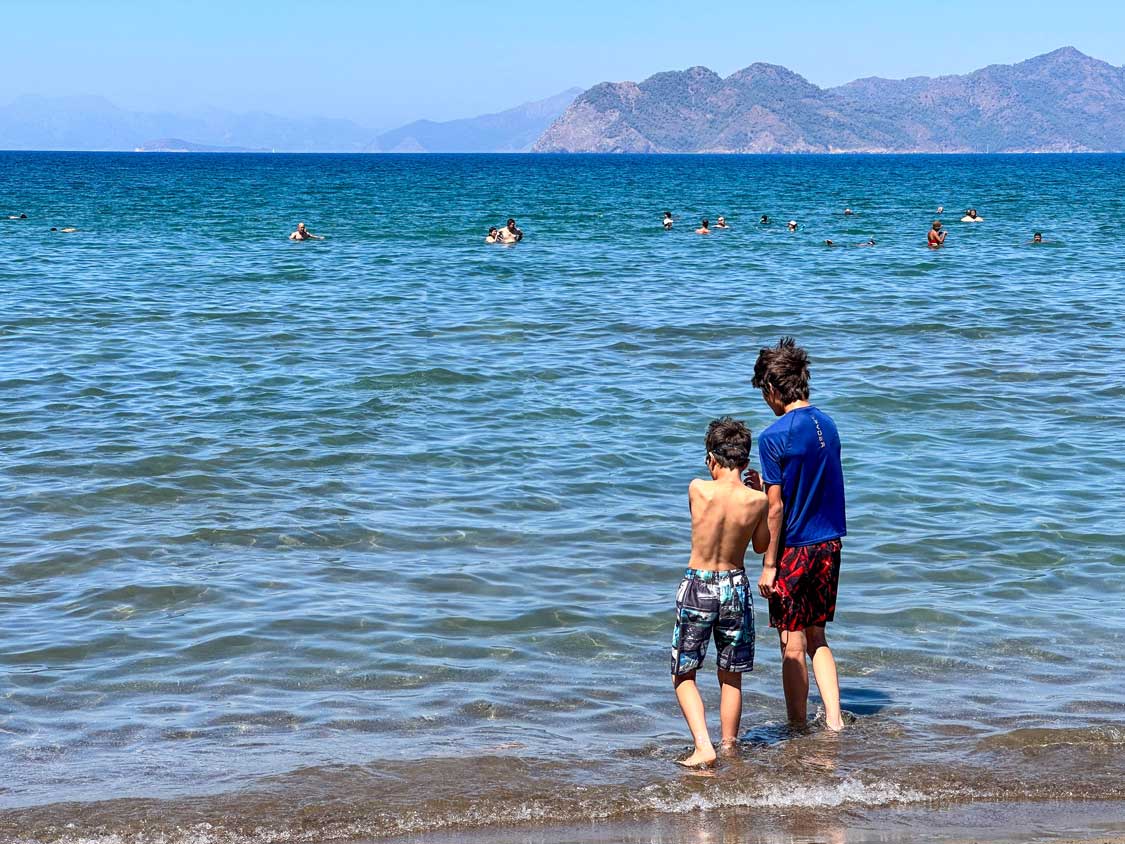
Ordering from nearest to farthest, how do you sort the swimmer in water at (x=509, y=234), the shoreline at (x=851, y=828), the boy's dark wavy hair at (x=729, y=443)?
the shoreline at (x=851, y=828) < the boy's dark wavy hair at (x=729, y=443) < the swimmer in water at (x=509, y=234)

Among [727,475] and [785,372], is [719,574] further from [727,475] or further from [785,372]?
[785,372]

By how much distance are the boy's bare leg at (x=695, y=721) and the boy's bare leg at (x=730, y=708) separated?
16 centimetres

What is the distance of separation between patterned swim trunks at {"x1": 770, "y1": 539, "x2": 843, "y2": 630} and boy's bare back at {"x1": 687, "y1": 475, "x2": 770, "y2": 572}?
1.15 ft

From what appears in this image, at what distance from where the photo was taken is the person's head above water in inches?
245

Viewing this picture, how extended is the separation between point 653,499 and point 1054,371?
828cm

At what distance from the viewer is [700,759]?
619cm

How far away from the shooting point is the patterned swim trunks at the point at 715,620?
20.1 feet

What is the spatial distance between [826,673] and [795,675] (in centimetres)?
16

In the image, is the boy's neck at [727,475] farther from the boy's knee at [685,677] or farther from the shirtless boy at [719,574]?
the boy's knee at [685,677]

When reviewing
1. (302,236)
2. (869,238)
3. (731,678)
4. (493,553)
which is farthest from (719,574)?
(869,238)

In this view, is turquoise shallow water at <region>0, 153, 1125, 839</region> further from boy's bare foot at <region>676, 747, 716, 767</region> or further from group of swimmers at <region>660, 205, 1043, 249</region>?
group of swimmers at <region>660, 205, 1043, 249</region>

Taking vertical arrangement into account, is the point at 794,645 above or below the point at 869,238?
below

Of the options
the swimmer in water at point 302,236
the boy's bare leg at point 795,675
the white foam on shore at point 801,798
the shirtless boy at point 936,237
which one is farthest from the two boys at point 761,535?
the swimmer in water at point 302,236

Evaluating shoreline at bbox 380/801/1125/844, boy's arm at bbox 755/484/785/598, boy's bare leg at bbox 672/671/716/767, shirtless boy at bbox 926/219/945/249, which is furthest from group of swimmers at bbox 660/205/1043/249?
shoreline at bbox 380/801/1125/844
